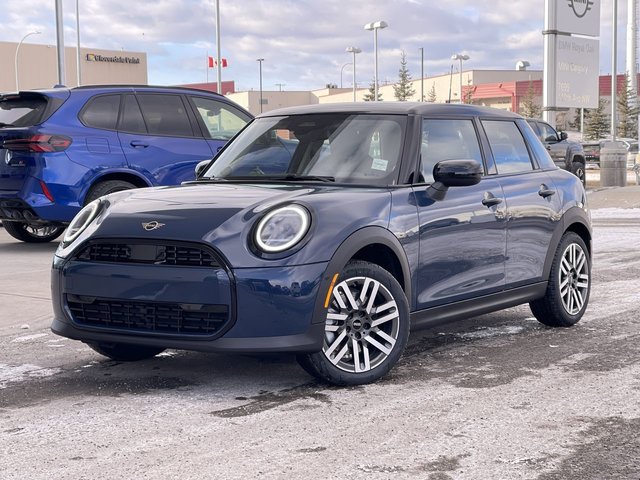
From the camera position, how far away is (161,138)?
11.9m

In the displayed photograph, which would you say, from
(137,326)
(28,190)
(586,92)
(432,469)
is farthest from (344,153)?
(586,92)

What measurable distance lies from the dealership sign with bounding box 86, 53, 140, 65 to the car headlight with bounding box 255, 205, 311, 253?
85.9 meters

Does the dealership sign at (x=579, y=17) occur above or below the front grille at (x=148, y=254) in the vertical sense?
above

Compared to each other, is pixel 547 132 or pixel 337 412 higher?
pixel 547 132

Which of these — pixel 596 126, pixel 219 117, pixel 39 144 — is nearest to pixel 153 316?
pixel 39 144

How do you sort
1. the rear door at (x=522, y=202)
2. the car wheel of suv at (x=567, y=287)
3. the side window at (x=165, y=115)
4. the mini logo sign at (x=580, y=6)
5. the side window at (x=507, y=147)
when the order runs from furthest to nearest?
the mini logo sign at (x=580, y=6), the side window at (x=165, y=115), the car wheel of suv at (x=567, y=287), the side window at (x=507, y=147), the rear door at (x=522, y=202)

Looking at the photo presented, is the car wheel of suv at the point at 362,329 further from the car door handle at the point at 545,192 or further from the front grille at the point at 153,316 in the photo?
the car door handle at the point at 545,192

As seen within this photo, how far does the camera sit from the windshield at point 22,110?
11.3 m

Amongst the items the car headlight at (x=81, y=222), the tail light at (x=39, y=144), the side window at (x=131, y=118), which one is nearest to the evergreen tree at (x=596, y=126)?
the side window at (x=131, y=118)

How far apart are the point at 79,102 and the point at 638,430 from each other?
8.54 metres

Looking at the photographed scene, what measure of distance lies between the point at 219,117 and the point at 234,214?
783 centimetres

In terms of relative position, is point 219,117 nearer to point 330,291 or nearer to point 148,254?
point 148,254

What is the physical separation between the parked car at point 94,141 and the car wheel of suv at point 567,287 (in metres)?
5.93

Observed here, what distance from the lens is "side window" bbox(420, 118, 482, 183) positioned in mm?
5910
